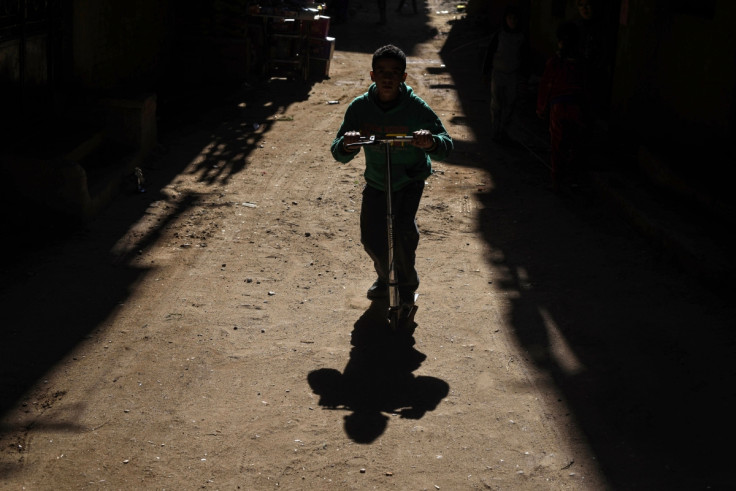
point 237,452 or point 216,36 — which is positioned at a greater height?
point 216,36

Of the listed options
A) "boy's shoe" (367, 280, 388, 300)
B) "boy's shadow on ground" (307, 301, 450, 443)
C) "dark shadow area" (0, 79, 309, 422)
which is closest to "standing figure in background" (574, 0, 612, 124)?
"dark shadow area" (0, 79, 309, 422)

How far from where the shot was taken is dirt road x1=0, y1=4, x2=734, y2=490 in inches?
161

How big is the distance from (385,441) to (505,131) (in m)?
7.40

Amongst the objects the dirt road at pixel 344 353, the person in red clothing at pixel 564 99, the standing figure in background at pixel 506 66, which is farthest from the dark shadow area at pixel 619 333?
the standing figure in background at pixel 506 66

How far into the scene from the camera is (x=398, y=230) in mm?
5449

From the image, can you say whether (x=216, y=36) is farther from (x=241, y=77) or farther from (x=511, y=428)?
(x=511, y=428)

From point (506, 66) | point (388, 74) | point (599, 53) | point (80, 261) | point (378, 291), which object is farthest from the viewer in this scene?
point (599, 53)

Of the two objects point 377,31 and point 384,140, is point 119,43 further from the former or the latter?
point 377,31

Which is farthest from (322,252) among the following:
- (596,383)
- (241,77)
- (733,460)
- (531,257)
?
(241,77)

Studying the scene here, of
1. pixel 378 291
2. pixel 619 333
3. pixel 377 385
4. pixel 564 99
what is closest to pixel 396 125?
pixel 378 291

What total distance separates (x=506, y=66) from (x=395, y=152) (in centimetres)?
583

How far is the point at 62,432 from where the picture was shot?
432 cm

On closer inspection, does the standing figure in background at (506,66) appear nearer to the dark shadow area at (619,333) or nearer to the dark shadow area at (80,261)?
the dark shadow area at (619,333)

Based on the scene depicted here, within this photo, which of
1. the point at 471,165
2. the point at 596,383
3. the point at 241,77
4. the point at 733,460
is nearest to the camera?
the point at 733,460
